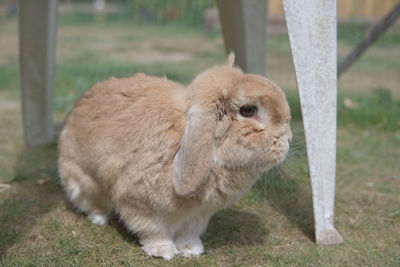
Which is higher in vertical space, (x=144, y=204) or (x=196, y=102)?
(x=196, y=102)

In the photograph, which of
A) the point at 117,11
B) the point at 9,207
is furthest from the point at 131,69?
the point at 117,11

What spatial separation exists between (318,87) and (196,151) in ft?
2.77

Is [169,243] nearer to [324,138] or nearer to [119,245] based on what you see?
[119,245]

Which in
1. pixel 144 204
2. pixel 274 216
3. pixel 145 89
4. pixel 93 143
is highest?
pixel 145 89

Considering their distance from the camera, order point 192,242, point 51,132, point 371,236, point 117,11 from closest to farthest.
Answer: point 192,242 < point 371,236 < point 51,132 < point 117,11

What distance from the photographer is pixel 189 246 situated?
8.21ft

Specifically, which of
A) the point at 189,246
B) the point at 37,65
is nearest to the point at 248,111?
the point at 189,246

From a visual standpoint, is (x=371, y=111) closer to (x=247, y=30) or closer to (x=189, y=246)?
(x=247, y=30)

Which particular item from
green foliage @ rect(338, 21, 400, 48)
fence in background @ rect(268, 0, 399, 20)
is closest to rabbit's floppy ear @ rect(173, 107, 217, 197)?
green foliage @ rect(338, 21, 400, 48)

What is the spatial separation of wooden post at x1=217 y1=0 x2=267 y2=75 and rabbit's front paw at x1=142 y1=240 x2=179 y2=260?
158 cm

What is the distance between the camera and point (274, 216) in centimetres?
297

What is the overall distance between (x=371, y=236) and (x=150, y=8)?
33.8ft

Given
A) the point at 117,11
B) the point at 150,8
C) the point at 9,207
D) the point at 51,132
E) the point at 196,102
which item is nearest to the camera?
the point at 196,102

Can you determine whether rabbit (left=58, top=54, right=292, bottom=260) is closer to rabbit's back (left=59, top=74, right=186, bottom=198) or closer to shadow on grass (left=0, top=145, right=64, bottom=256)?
rabbit's back (left=59, top=74, right=186, bottom=198)
